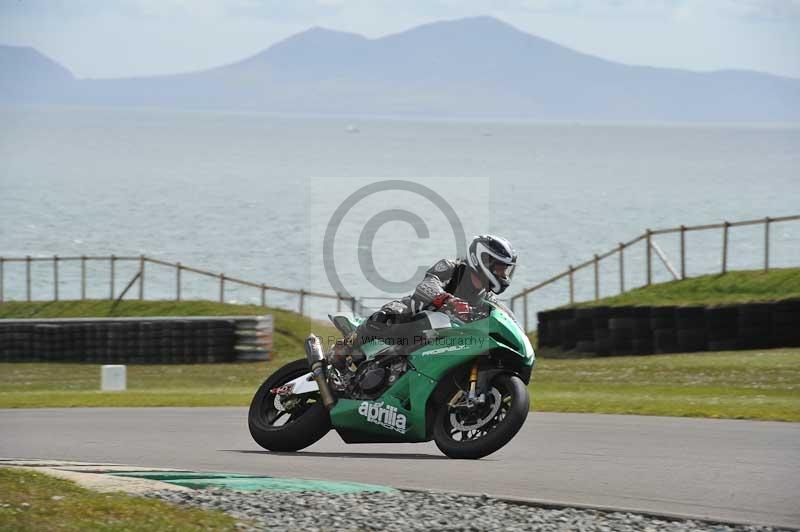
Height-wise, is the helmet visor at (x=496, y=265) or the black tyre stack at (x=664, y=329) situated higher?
the helmet visor at (x=496, y=265)

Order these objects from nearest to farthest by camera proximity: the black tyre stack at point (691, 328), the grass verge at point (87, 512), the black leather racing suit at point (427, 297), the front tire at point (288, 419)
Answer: the grass verge at point (87, 512)
the black leather racing suit at point (427, 297)
the front tire at point (288, 419)
the black tyre stack at point (691, 328)

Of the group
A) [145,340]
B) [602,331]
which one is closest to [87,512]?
[602,331]

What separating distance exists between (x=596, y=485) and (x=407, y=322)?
88.5 inches

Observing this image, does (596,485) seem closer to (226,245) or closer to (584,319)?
(584,319)

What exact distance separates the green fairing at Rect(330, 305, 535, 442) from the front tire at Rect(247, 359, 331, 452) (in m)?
0.36

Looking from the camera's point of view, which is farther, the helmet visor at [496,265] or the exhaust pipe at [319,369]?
the exhaust pipe at [319,369]

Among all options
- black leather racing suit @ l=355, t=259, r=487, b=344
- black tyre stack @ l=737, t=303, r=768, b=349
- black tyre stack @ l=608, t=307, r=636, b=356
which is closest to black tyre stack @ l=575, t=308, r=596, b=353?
black tyre stack @ l=608, t=307, r=636, b=356

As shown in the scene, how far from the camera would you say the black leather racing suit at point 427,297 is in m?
10.7

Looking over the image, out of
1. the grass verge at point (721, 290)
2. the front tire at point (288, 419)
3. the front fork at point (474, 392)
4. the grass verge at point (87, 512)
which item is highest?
the grass verge at point (721, 290)

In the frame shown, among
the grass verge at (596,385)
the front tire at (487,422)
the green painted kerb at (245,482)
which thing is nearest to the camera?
the green painted kerb at (245,482)

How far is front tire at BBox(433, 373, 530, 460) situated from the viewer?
10242mm

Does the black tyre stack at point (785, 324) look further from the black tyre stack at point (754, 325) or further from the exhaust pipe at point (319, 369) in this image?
the exhaust pipe at point (319, 369)

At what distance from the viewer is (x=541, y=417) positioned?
14.5 m

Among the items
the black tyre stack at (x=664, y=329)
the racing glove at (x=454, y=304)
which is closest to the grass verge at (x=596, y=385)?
the black tyre stack at (x=664, y=329)
